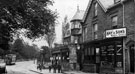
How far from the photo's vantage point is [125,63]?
2269cm

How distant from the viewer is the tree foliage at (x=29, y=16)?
14.5m

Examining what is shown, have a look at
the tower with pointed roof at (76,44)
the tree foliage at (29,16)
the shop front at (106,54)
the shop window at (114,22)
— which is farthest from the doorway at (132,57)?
the tower with pointed roof at (76,44)

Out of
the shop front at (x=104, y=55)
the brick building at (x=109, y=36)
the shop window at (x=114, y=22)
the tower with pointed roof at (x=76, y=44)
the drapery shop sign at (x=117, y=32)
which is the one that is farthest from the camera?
the tower with pointed roof at (x=76, y=44)

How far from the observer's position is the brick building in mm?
22297

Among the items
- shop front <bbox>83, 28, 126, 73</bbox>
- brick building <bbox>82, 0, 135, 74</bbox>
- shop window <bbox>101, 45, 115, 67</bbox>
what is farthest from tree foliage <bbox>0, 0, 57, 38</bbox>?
shop window <bbox>101, 45, 115, 67</bbox>

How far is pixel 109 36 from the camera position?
77.9 feet

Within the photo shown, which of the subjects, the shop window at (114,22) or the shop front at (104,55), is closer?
the shop front at (104,55)

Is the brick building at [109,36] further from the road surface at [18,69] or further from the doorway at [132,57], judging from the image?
the road surface at [18,69]

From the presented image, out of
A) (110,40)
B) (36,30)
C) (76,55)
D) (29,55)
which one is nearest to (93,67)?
(110,40)

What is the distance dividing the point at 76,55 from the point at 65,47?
309 inches

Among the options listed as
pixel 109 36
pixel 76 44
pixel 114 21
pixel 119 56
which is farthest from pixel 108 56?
pixel 76 44

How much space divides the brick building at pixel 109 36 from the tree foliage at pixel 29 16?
28.1 feet

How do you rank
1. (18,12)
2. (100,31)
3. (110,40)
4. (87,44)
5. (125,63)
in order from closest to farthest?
(18,12) < (125,63) < (110,40) < (100,31) < (87,44)

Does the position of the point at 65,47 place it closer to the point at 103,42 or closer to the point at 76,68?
the point at 76,68
